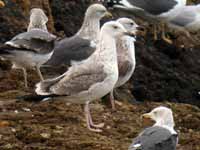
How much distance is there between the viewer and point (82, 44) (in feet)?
37.5

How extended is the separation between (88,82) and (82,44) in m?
2.35

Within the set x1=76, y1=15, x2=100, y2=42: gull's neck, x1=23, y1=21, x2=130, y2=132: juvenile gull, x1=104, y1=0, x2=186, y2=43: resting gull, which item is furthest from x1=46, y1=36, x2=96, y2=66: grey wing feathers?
x1=104, y1=0, x2=186, y2=43: resting gull

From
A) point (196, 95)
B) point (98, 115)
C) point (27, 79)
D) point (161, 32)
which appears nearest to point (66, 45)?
point (27, 79)

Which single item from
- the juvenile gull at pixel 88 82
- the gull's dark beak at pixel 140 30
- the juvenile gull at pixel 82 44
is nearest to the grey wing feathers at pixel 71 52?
the juvenile gull at pixel 82 44

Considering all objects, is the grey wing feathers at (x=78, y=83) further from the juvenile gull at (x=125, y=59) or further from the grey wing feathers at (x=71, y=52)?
the grey wing feathers at (x=71, y=52)

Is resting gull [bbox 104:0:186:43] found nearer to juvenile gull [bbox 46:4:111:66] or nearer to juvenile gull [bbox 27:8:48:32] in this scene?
juvenile gull [bbox 27:8:48:32]

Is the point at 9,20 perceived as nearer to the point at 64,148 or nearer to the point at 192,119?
the point at 192,119

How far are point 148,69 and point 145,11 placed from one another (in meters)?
2.98

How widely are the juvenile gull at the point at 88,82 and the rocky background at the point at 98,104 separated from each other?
1.25 feet

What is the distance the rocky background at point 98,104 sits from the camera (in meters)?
8.75

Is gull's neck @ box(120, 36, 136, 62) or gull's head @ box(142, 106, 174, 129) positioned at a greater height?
gull's neck @ box(120, 36, 136, 62)

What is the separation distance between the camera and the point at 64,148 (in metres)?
8.40

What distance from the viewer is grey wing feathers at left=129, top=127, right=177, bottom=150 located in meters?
7.69

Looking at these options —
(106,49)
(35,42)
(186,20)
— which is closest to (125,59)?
(35,42)
